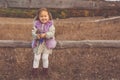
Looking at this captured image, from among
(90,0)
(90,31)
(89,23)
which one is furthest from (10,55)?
(90,0)

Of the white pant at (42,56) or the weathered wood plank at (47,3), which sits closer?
the white pant at (42,56)

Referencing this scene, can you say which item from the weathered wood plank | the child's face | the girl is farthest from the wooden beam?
the weathered wood plank

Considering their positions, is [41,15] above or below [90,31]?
above

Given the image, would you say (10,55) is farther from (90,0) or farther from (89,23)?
Answer: (90,0)

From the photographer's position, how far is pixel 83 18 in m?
13.5

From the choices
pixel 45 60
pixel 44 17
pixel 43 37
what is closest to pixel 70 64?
pixel 45 60

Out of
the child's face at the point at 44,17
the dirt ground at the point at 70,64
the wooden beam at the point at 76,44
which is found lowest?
the dirt ground at the point at 70,64

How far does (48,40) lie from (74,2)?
5.11 meters

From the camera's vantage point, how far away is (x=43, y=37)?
7.26m

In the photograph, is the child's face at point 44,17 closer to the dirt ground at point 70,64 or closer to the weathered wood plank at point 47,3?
the dirt ground at point 70,64

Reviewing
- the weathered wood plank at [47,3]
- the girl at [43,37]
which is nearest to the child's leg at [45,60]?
the girl at [43,37]

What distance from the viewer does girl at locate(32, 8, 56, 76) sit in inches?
287

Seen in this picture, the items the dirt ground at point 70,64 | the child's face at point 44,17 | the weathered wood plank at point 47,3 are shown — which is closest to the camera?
the child's face at point 44,17

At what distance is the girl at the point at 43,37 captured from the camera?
7.28 m
